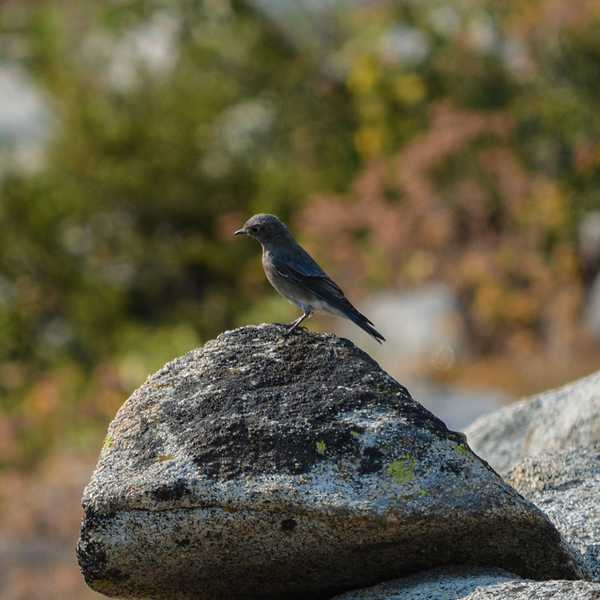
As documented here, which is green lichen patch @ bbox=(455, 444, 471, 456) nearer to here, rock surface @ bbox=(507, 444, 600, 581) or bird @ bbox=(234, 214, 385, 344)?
rock surface @ bbox=(507, 444, 600, 581)

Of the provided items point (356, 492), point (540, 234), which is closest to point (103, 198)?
point (540, 234)

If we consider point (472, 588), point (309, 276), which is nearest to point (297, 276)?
point (309, 276)

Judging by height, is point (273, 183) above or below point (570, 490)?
above

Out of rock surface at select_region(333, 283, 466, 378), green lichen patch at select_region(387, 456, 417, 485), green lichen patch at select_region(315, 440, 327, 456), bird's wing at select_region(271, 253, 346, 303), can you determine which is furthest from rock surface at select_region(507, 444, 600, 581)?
rock surface at select_region(333, 283, 466, 378)

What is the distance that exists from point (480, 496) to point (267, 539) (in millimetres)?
827

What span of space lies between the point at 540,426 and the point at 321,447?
2.48m

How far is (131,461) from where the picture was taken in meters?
5.16

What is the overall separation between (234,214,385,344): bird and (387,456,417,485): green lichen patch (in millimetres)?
2036

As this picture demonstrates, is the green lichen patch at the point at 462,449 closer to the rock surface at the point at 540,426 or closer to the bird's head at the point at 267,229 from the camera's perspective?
the rock surface at the point at 540,426

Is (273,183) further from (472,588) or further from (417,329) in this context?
(472,588)

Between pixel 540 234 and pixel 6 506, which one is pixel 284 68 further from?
pixel 6 506

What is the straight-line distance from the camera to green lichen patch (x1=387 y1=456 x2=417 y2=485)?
4922mm

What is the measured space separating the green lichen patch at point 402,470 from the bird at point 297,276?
6.68 feet

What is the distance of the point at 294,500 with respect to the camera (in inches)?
191
